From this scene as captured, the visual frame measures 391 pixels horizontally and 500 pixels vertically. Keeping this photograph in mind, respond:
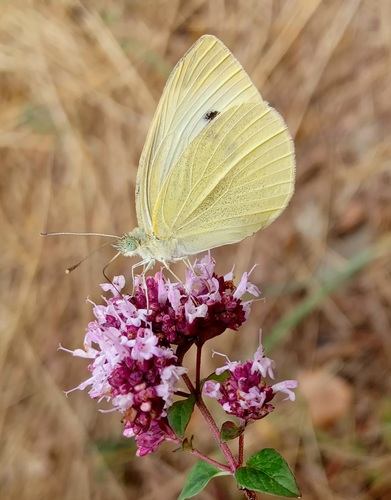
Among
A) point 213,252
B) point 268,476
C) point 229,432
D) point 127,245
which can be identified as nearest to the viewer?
point 268,476

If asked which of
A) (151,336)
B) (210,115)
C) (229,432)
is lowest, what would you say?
(229,432)

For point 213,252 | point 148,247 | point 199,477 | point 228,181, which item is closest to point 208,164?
point 228,181

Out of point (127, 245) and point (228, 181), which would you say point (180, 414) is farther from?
point (228, 181)

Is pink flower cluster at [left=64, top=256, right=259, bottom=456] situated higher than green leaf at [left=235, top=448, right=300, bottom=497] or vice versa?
pink flower cluster at [left=64, top=256, right=259, bottom=456]

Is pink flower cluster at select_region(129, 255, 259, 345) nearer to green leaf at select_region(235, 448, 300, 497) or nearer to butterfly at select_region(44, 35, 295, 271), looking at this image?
butterfly at select_region(44, 35, 295, 271)

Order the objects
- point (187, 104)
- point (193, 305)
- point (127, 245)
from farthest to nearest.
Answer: point (187, 104) < point (127, 245) < point (193, 305)

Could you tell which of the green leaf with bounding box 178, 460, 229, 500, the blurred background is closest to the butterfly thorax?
the green leaf with bounding box 178, 460, 229, 500

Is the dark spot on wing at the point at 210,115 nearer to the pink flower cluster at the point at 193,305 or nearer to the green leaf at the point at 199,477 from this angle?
the pink flower cluster at the point at 193,305

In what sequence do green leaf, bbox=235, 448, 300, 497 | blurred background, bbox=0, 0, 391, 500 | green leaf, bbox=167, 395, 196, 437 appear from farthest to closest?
blurred background, bbox=0, 0, 391, 500
green leaf, bbox=167, 395, 196, 437
green leaf, bbox=235, 448, 300, 497
